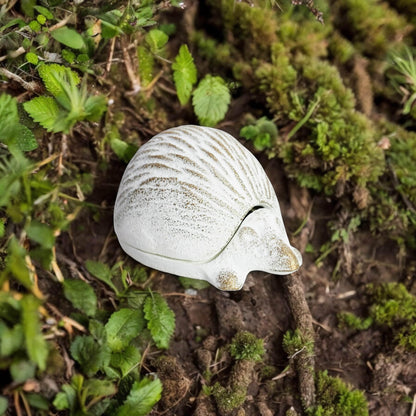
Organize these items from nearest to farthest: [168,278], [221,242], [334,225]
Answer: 1. [221,242]
2. [168,278]
3. [334,225]

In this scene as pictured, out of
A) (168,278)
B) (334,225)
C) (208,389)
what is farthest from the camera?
(334,225)

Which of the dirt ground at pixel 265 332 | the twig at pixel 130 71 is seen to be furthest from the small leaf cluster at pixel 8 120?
the twig at pixel 130 71

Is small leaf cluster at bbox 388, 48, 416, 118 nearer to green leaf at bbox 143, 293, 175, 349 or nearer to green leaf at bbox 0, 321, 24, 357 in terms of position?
green leaf at bbox 143, 293, 175, 349

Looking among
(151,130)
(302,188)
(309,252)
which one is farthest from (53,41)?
(309,252)

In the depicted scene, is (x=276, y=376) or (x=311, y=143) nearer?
(x=276, y=376)

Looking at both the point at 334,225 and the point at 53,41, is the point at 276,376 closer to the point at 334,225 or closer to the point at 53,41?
the point at 334,225

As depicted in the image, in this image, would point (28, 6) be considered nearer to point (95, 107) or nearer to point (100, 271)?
point (95, 107)

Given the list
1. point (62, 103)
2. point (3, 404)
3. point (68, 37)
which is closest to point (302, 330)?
point (3, 404)
